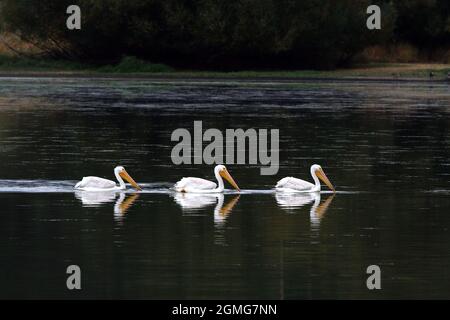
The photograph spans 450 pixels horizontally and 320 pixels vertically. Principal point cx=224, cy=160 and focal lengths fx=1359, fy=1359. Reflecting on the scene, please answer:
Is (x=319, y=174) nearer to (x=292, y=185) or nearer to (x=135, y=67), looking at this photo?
(x=292, y=185)

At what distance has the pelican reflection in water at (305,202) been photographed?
64.0ft

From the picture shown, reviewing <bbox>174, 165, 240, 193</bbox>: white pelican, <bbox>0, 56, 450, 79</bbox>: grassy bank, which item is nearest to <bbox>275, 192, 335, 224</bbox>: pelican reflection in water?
<bbox>174, 165, 240, 193</bbox>: white pelican

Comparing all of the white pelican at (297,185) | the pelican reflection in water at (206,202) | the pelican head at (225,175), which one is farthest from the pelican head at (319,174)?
the pelican reflection in water at (206,202)

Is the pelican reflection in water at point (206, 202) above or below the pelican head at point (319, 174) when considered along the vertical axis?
below

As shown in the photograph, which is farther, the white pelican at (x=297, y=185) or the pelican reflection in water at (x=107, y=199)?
the white pelican at (x=297, y=185)

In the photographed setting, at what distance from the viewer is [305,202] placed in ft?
67.6

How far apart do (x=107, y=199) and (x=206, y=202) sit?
1.52 m

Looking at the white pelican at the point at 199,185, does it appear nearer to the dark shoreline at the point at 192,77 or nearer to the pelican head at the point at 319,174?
the pelican head at the point at 319,174

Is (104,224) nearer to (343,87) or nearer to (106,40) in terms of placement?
(343,87)

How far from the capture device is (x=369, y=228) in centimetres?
1797

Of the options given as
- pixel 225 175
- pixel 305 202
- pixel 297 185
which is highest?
pixel 225 175

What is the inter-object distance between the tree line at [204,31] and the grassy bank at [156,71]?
0.92m

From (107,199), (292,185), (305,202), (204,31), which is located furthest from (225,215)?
(204,31)
